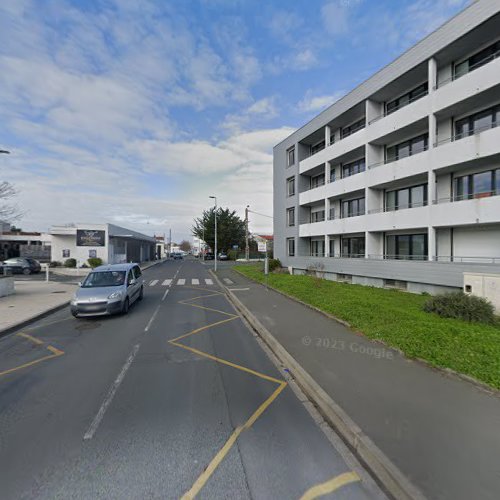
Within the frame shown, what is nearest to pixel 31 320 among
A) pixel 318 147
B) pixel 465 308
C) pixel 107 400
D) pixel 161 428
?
pixel 107 400

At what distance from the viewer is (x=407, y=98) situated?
49.3 ft

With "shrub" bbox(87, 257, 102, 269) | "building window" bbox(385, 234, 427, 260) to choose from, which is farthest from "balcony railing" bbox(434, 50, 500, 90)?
"shrub" bbox(87, 257, 102, 269)

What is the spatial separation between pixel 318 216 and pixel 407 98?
1010 centimetres

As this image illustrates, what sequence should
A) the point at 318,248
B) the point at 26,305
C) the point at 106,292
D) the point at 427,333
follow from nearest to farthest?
the point at 427,333 < the point at 106,292 < the point at 26,305 < the point at 318,248

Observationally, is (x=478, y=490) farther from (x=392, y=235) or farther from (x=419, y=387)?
(x=392, y=235)

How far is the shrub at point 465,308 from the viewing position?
706 cm

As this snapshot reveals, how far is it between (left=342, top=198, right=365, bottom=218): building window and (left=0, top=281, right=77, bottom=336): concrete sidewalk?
18086mm

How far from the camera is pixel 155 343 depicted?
6324mm

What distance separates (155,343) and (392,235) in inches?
605

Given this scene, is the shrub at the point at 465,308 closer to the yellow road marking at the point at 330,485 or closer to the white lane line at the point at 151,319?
the yellow road marking at the point at 330,485

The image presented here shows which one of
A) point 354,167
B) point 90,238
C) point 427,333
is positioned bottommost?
point 427,333

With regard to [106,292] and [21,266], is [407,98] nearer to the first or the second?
[106,292]

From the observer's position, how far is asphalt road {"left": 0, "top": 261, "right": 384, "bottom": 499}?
243 centimetres

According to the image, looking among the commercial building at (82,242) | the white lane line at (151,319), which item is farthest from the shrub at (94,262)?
the white lane line at (151,319)
